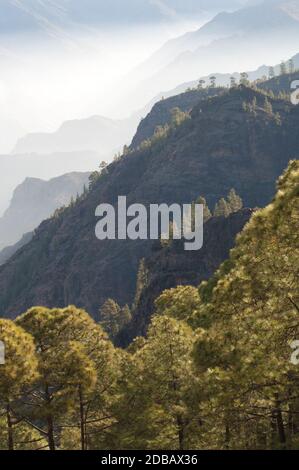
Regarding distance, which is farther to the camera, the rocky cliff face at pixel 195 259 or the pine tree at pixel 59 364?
the rocky cliff face at pixel 195 259

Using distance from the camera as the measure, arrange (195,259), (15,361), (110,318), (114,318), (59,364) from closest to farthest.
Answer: (15,361)
(59,364)
(195,259)
(114,318)
(110,318)

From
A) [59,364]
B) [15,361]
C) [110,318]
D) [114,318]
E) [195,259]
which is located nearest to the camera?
[15,361]

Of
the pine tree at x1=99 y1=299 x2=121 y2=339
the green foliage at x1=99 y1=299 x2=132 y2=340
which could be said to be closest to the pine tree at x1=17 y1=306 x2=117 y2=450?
the green foliage at x1=99 y1=299 x2=132 y2=340

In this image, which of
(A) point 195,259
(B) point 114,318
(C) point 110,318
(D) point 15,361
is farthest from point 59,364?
(C) point 110,318

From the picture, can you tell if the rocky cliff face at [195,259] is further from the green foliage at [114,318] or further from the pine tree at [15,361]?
the pine tree at [15,361]

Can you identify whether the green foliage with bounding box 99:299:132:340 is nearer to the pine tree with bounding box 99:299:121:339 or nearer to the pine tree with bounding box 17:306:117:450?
the pine tree with bounding box 99:299:121:339

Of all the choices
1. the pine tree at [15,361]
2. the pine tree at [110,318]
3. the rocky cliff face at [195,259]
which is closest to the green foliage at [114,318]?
the pine tree at [110,318]

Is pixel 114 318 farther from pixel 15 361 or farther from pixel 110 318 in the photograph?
pixel 15 361

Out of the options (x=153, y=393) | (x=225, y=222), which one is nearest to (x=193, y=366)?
(x=153, y=393)

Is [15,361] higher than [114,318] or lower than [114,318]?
lower

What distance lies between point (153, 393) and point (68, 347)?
5.42 meters

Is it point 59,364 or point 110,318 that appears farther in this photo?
point 110,318
